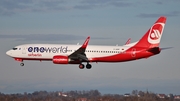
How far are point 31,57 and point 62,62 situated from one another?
7555mm

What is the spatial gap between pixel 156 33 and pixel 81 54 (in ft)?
57.1

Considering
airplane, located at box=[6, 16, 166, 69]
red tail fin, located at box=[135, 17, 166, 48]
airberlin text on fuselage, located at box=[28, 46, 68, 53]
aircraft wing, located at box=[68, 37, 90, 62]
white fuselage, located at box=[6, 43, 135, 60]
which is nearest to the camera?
aircraft wing, located at box=[68, 37, 90, 62]

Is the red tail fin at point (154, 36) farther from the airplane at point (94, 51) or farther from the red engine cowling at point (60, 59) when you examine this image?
the red engine cowling at point (60, 59)

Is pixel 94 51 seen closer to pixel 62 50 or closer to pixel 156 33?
pixel 62 50

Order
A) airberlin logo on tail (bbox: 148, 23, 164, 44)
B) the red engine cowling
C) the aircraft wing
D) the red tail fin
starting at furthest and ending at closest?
airberlin logo on tail (bbox: 148, 23, 164, 44) < the red tail fin < the red engine cowling < the aircraft wing

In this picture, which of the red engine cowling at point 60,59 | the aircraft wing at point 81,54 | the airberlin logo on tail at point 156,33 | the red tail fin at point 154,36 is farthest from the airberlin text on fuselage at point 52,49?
the airberlin logo on tail at point 156,33

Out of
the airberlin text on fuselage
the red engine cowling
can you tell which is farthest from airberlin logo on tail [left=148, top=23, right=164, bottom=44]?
the airberlin text on fuselage

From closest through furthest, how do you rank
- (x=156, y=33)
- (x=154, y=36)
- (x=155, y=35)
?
1. (x=154, y=36)
2. (x=155, y=35)
3. (x=156, y=33)

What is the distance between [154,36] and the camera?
13250 cm

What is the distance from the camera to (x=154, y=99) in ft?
630

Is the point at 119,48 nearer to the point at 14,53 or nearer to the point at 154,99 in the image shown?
the point at 14,53

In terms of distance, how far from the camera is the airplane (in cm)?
13100

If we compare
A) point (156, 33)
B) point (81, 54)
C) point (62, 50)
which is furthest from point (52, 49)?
point (156, 33)

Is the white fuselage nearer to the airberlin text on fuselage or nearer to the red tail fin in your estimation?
the airberlin text on fuselage
